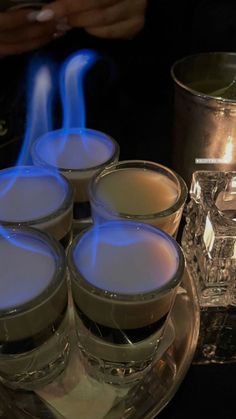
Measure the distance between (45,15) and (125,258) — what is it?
0.66 m

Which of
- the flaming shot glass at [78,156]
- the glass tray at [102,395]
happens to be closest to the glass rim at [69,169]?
the flaming shot glass at [78,156]

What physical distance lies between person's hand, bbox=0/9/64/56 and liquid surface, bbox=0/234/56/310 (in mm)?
613

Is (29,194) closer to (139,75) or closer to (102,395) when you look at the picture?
(102,395)

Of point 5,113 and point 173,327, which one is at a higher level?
point 5,113

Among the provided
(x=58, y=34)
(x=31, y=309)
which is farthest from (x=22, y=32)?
(x=31, y=309)

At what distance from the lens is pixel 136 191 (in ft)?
2.51

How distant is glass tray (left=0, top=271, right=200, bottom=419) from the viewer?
0.60 metres

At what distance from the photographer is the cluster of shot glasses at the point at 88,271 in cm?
57

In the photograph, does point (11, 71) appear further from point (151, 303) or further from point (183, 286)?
point (151, 303)

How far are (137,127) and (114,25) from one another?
0.25 meters

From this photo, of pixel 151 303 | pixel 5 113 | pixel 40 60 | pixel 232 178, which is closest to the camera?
pixel 151 303

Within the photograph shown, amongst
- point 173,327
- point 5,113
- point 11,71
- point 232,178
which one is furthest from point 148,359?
point 11,71

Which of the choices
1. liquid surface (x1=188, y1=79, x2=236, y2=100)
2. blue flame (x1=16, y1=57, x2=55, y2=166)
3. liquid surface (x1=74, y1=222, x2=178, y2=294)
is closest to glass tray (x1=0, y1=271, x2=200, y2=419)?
liquid surface (x1=74, y1=222, x2=178, y2=294)

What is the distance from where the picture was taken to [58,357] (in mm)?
658
